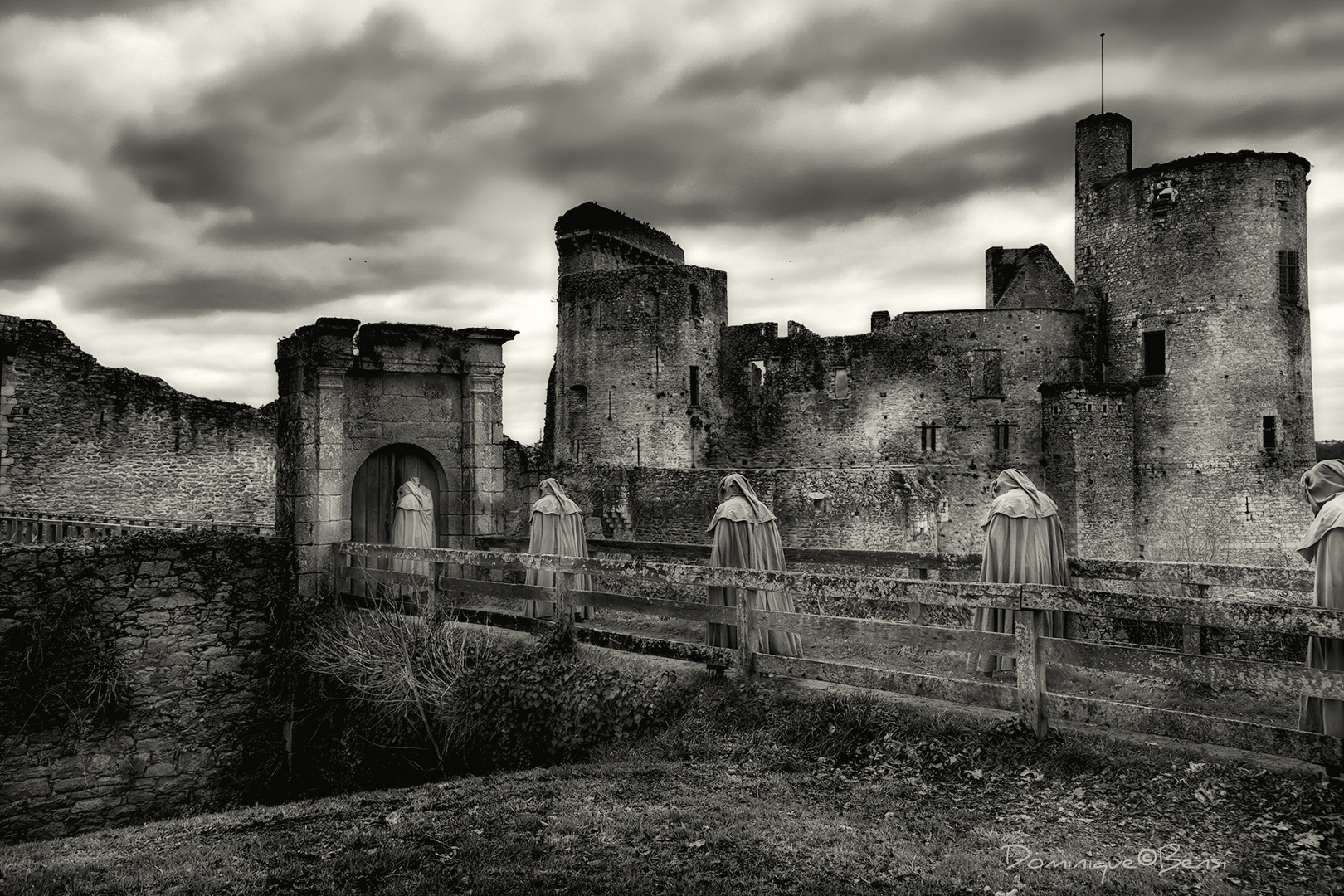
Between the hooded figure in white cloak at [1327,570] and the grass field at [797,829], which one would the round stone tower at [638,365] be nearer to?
the grass field at [797,829]

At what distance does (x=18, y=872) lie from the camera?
555 cm

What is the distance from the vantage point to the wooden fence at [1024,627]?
5035 mm

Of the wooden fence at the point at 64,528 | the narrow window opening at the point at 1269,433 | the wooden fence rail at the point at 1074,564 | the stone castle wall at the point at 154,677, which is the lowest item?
the stone castle wall at the point at 154,677

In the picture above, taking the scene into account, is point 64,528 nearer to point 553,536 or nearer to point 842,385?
point 553,536

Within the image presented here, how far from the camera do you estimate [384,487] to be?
12.9 metres

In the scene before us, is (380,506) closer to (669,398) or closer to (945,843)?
(945,843)

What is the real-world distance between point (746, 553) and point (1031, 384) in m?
25.9

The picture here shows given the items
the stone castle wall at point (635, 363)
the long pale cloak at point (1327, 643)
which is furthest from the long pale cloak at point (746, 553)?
the stone castle wall at point (635, 363)

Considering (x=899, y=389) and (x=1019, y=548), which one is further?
(x=899, y=389)

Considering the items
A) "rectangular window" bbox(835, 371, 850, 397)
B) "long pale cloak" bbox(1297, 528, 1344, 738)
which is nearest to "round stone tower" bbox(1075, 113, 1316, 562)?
"rectangular window" bbox(835, 371, 850, 397)

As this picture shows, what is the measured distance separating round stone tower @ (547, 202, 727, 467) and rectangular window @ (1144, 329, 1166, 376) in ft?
45.2

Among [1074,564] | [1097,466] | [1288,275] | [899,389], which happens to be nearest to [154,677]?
[1074,564]

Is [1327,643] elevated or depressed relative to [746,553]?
depressed

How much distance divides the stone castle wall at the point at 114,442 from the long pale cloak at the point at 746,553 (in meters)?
15.8
